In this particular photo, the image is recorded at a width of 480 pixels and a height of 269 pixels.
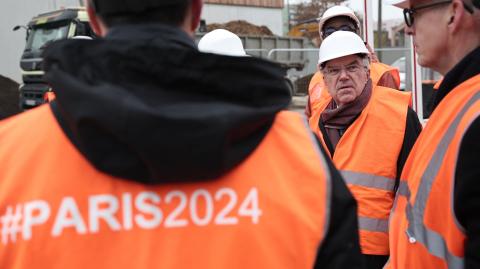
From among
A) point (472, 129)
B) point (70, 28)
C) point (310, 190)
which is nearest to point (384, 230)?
point (472, 129)

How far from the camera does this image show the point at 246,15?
28156mm

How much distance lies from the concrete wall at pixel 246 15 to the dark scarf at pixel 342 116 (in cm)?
2311

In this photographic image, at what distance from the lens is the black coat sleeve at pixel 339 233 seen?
45.5 inches

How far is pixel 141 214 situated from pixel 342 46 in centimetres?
234

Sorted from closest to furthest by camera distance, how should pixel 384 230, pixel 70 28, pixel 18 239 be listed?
1. pixel 18 239
2. pixel 384 230
3. pixel 70 28

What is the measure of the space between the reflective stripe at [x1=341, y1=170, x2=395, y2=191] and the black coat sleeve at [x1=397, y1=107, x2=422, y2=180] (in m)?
0.07

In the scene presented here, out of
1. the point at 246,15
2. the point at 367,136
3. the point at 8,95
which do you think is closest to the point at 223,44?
the point at 367,136

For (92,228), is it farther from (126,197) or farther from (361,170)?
(361,170)

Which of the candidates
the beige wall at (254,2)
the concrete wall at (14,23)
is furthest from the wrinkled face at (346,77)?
the beige wall at (254,2)

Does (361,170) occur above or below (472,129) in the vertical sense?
below

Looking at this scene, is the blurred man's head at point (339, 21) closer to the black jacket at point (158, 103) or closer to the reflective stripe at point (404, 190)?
the reflective stripe at point (404, 190)

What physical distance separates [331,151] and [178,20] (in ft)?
6.83

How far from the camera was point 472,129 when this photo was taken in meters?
1.51

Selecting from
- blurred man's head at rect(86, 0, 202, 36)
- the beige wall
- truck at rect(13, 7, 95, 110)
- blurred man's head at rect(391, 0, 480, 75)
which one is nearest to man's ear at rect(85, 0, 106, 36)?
blurred man's head at rect(86, 0, 202, 36)
